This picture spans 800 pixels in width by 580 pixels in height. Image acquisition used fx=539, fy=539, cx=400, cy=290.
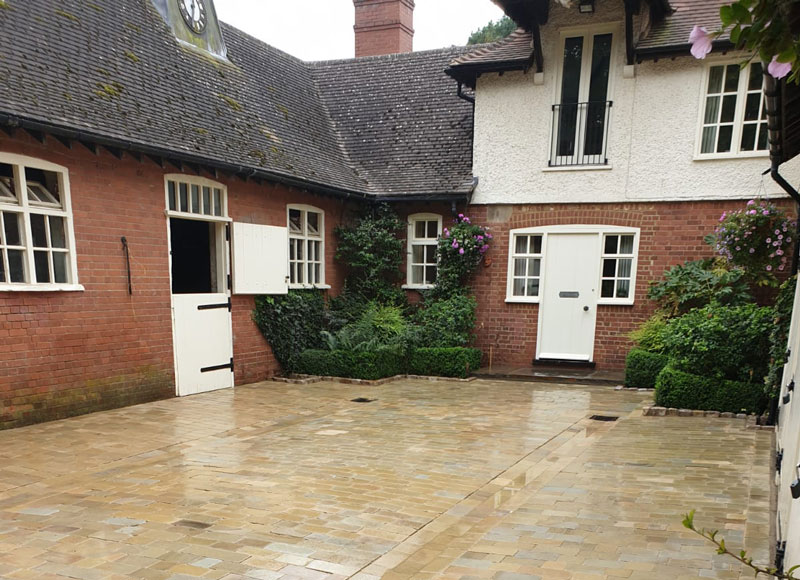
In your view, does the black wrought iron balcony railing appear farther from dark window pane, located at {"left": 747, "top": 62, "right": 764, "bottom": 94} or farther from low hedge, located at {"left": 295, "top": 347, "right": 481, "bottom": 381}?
low hedge, located at {"left": 295, "top": 347, "right": 481, "bottom": 381}

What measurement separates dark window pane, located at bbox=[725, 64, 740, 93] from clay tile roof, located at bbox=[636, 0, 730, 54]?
2.50 feet

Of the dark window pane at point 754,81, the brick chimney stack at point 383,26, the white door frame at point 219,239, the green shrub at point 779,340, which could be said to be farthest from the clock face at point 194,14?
the green shrub at point 779,340

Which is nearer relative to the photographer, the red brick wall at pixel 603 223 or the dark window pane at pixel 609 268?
the red brick wall at pixel 603 223

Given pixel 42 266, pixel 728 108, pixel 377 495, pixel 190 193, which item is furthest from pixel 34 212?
pixel 728 108

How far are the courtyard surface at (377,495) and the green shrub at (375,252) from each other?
435cm

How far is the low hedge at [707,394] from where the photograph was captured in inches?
248

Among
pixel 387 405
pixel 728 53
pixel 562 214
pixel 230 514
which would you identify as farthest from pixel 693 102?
pixel 230 514

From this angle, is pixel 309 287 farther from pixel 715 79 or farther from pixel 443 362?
pixel 715 79

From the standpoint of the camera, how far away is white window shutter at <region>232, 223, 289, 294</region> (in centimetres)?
871

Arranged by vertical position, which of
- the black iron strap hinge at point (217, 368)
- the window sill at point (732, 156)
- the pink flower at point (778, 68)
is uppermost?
the window sill at point (732, 156)

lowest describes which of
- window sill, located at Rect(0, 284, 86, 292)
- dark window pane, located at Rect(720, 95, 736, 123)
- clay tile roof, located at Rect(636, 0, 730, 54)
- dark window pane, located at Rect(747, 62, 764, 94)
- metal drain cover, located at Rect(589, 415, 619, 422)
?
metal drain cover, located at Rect(589, 415, 619, 422)

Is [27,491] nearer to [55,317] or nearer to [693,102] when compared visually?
[55,317]

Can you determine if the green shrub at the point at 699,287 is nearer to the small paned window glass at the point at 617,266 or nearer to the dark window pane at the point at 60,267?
the small paned window glass at the point at 617,266

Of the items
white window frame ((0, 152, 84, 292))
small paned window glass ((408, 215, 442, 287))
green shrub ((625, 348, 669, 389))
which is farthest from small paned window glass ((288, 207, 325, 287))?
green shrub ((625, 348, 669, 389))
